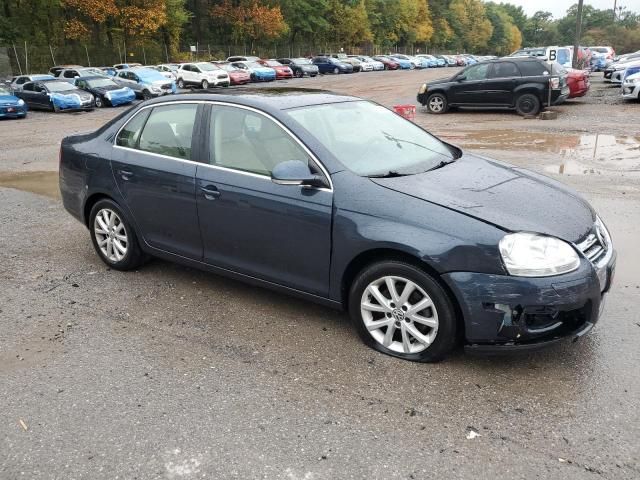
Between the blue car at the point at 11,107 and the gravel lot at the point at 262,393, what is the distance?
19.1 metres

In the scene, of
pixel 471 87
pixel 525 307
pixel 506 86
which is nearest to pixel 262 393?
pixel 525 307

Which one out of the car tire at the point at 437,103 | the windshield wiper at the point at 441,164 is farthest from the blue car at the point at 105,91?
the windshield wiper at the point at 441,164

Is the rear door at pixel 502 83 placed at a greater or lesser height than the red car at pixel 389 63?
greater

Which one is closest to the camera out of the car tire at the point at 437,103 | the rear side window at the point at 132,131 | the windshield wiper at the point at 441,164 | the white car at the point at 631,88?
the windshield wiper at the point at 441,164

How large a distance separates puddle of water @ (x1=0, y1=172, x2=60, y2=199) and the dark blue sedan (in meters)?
4.26

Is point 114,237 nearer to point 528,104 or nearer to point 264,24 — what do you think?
point 528,104

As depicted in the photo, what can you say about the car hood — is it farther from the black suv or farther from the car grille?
the black suv

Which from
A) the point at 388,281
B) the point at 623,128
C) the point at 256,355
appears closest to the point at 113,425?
the point at 256,355

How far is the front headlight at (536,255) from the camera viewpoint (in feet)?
10.7

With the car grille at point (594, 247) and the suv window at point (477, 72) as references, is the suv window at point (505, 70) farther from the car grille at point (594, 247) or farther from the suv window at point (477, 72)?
the car grille at point (594, 247)

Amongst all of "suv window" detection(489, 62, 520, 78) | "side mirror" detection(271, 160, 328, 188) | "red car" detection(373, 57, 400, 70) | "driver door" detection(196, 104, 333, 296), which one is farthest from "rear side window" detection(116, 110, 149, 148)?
"red car" detection(373, 57, 400, 70)

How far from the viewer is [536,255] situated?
10.8 ft

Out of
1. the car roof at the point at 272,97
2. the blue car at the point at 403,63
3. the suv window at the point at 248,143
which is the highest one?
the car roof at the point at 272,97

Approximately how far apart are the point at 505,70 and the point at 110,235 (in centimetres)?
1426
